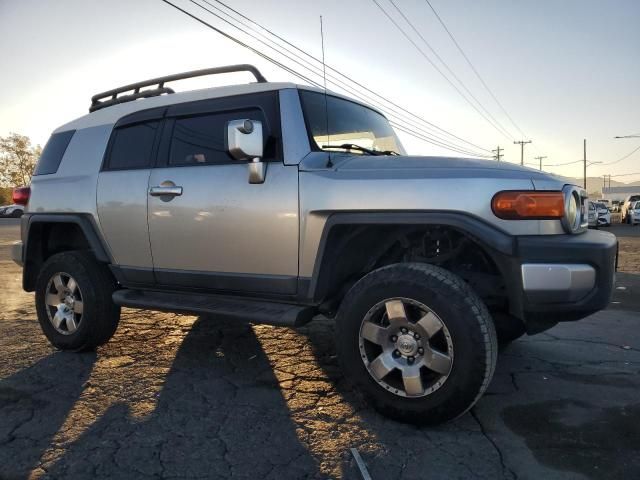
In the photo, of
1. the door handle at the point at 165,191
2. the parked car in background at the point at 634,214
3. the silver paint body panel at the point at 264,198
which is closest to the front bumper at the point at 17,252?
the silver paint body panel at the point at 264,198

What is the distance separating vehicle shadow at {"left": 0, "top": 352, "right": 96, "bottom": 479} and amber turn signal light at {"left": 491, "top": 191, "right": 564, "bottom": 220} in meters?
2.68

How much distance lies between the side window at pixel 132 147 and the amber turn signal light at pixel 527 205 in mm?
2620

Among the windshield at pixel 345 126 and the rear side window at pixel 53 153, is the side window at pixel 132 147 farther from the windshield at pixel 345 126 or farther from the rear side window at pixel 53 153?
the windshield at pixel 345 126

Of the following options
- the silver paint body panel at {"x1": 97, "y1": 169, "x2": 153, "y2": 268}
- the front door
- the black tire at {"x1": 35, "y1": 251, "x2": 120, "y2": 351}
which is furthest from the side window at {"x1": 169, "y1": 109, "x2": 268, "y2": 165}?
the black tire at {"x1": 35, "y1": 251, "x2": 120, "y2": 351}

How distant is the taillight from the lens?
457 centimetres

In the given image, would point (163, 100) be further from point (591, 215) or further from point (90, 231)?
point (591, 215)

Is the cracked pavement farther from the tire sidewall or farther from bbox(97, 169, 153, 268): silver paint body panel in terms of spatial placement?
bbox(97, 169, 153, 268): silver paint body panel

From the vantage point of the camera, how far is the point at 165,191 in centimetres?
360

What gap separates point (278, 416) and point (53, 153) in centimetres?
336

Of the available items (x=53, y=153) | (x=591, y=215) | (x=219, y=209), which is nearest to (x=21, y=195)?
(x=53, y=153)

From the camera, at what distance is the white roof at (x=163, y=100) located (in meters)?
3.52

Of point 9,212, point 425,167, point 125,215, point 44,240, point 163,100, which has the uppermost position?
point 163,100

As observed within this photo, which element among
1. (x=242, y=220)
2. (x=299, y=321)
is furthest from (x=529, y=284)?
(x=242, y=220)

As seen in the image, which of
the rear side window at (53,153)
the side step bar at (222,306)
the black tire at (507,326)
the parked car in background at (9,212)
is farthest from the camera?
the parked car in background at (9,212)
